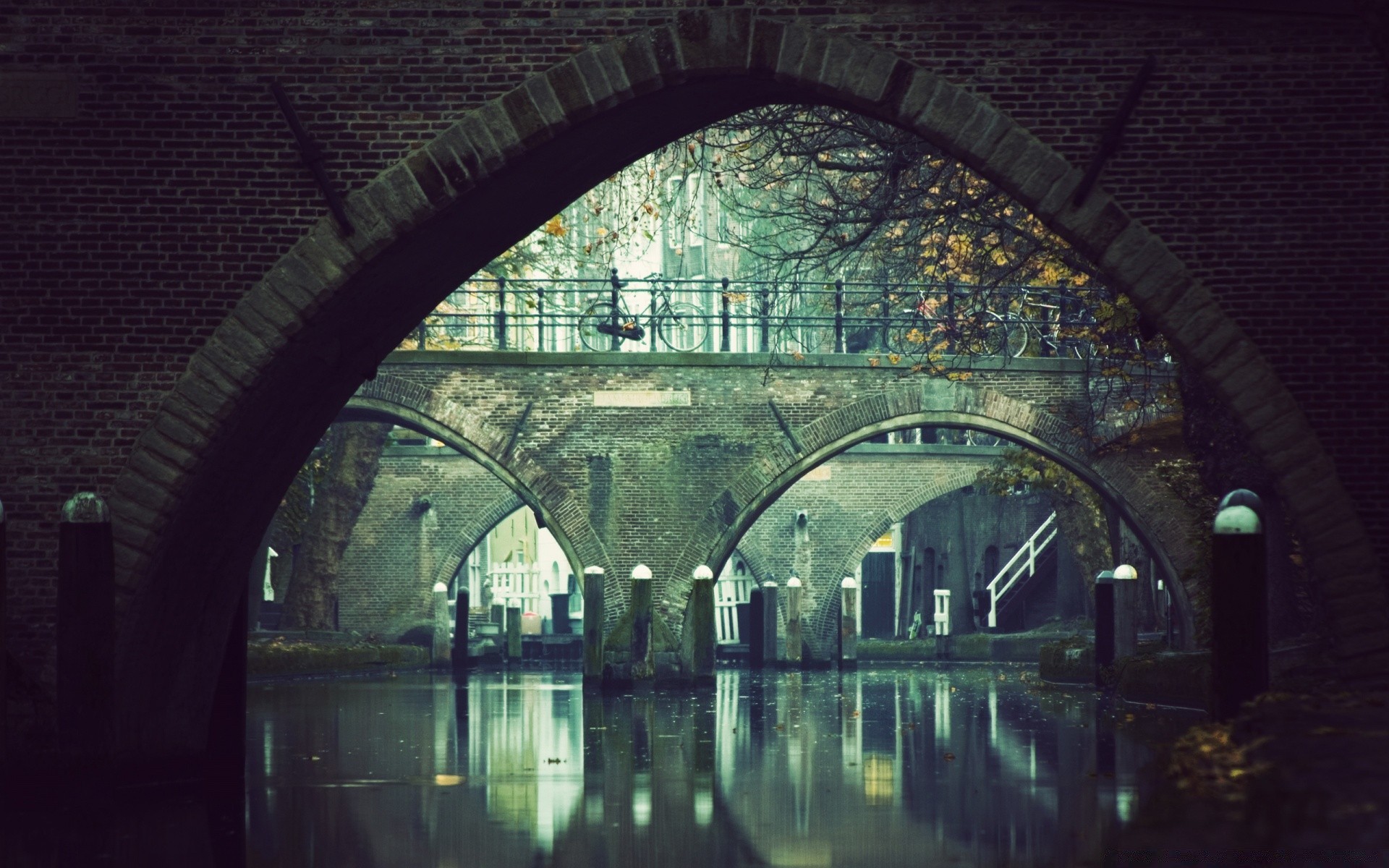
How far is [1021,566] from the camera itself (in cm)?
3872

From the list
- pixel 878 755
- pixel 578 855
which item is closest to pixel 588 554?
pixel 878 755

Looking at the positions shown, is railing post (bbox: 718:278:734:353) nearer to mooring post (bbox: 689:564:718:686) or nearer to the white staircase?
mooring post (bbox: 689:564:718:686)

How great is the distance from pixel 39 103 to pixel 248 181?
1.12m

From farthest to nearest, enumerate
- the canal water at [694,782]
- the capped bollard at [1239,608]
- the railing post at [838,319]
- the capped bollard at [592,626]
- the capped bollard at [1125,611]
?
the railing post at [838,319] → the capped bollard at [592,626] → the capped bollard at [1125,611] → the canal water at [694,782] → the capped bollard at [1239,608]

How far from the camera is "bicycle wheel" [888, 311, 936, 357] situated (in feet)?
81.8

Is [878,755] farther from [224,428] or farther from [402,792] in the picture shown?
[224,428]

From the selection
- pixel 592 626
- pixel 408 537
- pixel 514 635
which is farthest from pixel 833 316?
pixel 514 635

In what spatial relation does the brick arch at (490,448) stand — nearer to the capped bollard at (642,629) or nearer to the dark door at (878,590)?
the capped bollard at (642,629)

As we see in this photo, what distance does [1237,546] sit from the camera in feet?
24.2

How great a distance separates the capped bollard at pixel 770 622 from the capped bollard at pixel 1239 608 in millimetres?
27191

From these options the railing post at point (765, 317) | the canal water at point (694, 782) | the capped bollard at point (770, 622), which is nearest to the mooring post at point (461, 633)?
the capped bollard at point (770, 622)

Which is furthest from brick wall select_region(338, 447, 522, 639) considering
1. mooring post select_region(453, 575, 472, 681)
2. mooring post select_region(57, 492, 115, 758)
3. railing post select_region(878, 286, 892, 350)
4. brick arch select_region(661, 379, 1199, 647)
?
mooring post select_region(57, 492, 115, 758)

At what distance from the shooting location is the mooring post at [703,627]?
23.8 meters

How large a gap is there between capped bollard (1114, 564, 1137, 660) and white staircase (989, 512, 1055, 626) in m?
16.6
